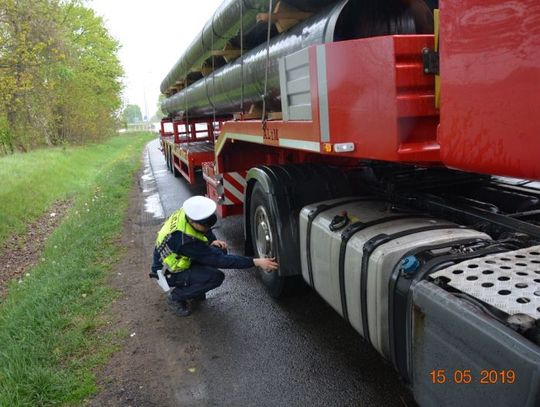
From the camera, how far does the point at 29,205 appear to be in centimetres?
947

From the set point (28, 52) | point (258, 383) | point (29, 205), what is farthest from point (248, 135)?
point (28, 52)

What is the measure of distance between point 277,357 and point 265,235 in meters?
1.09

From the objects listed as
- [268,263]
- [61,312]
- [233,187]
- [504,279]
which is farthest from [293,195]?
[61,312]

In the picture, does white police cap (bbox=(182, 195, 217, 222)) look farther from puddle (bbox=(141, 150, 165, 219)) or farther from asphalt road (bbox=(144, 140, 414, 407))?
puddle (bbox=(141, 150, 165, 219))

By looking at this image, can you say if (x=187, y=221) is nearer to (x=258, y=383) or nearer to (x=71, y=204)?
(x=258, y=383)

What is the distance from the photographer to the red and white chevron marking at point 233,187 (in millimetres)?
5703

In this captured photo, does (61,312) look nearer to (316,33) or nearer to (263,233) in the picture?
(263,233)

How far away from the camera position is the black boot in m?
3.99

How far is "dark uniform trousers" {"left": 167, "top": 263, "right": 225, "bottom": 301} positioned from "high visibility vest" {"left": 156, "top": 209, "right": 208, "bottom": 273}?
0.06 meters

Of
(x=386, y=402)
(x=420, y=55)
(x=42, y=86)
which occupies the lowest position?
(x=386, y=402)

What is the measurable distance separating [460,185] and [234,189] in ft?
9.98

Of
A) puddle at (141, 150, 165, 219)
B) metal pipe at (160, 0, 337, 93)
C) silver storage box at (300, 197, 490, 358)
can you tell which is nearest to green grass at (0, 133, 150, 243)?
puddle at (141, 150, 165, 219)
